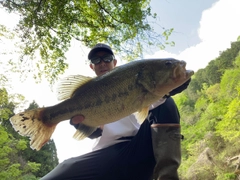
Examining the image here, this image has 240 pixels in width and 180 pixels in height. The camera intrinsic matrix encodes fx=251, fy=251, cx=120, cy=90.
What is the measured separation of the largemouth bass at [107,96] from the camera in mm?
1722

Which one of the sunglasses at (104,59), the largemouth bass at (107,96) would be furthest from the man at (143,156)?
the sunglasses at (104,59)

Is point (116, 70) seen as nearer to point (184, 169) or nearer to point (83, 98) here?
point (83, 98)

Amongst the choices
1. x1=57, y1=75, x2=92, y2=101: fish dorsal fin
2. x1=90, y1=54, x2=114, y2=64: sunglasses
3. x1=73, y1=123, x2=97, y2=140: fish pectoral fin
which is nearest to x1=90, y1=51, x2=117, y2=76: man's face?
x1=90, y1=54, x2=114, y2=64: sunglasses

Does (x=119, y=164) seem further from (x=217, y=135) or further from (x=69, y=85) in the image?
(x=217, y=135)

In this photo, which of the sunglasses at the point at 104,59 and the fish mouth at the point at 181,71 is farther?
the sunglasses at the point at 104,59

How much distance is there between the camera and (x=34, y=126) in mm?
1869

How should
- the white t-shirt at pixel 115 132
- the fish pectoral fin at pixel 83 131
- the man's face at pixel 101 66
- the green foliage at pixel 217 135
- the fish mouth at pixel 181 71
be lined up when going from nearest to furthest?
the fish mouth at pixel 181 71 < the fish pectoral fin at pixel 83 131 < the white t-shirt at pixel 115 132 < the man's face at pixel 101 66 < the green foliage at pixel 217 135

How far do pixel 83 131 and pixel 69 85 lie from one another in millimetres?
364

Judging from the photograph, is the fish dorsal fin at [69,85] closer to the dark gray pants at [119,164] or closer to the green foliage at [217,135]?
the dark gray pants at [119,164]

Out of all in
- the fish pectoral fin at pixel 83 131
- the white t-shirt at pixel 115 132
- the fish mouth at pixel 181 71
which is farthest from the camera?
the white t-shirt at pixel 115 132

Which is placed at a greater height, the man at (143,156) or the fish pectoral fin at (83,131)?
the fish pectoral fin at (83,131)

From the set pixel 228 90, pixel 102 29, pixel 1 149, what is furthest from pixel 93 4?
pixel 228 90

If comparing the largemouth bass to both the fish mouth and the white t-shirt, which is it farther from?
the white t-shirt

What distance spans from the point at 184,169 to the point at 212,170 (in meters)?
3.46
